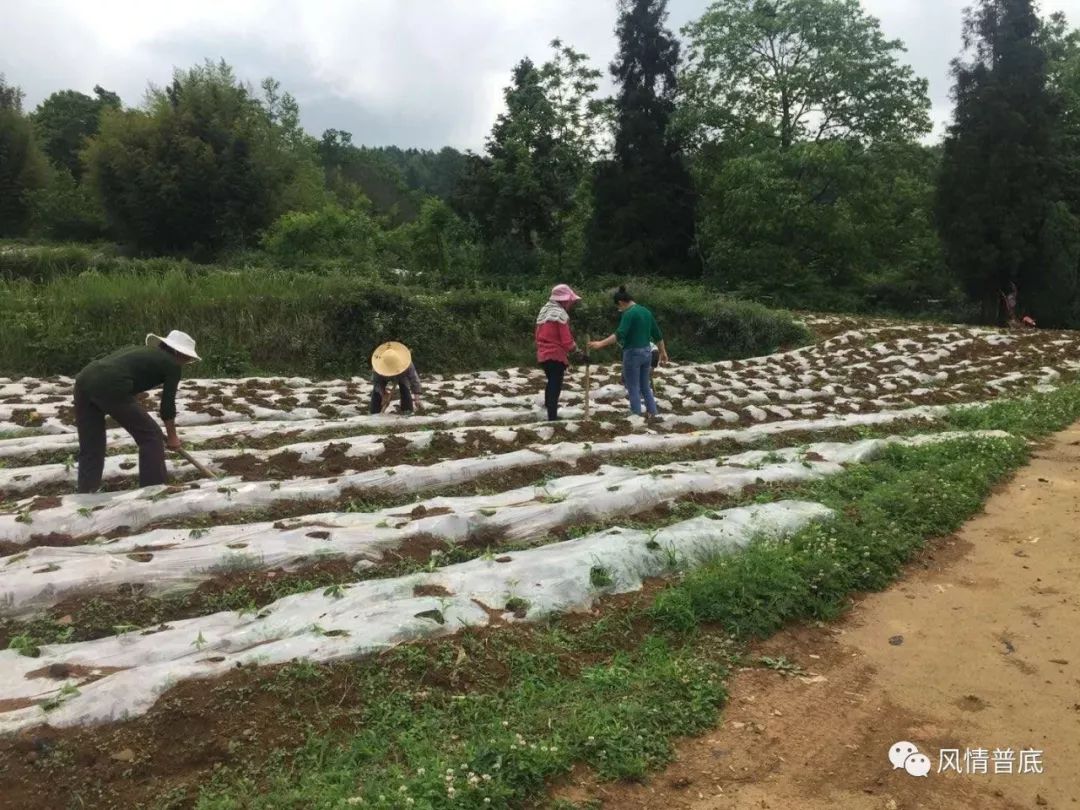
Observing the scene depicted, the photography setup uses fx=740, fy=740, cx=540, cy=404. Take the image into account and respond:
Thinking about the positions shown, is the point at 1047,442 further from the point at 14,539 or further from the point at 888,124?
the point at 888,124

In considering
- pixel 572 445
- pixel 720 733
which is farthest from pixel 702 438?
pixel 720 733

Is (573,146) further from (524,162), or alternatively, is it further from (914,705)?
(914,705)

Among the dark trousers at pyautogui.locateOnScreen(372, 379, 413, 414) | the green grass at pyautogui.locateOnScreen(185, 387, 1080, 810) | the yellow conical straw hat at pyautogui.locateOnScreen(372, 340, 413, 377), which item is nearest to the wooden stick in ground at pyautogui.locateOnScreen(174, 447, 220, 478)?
the yellow conical straw hat at pyautogui.locateOnScreen(372, 340, 413, 377)

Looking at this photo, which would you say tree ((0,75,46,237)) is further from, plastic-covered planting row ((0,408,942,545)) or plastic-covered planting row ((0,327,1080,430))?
plastic-covered planting row ((0,408,942,545))

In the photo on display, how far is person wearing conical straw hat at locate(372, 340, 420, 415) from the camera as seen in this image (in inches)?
320

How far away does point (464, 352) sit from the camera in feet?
46.1

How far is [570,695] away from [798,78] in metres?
29.2

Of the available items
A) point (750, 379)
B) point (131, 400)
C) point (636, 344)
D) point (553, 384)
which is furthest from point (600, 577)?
point (750, 379)

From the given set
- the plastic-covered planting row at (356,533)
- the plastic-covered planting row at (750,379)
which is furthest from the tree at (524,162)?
the plastic-covered planting row at (356,533)

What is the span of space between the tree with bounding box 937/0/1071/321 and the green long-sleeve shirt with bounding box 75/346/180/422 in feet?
74.8

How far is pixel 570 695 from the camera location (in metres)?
3.10

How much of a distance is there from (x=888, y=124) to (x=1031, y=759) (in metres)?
29.0

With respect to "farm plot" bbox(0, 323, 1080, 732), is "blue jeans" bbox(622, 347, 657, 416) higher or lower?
higher

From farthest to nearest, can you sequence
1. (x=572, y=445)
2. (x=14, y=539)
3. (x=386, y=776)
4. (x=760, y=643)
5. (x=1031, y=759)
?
(x=572, y=445), (x=14, y=539), (x=760, y=643), (x=1031, y=759), (x=386, y=776)
